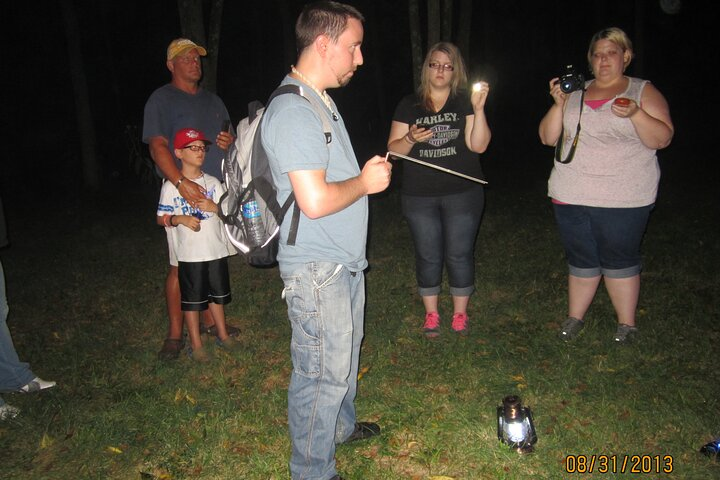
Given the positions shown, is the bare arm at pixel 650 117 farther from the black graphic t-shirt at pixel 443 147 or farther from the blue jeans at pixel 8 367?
the blue jeans at pixel 8 367

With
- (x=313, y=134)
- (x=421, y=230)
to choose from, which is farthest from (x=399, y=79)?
(x=313, y=134)

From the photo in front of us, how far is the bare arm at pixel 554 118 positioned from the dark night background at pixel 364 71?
7556 millimetres

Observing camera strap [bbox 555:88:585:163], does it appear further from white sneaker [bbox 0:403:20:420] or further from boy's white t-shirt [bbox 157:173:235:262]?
white sneaker [bbox 0:403:20:420]

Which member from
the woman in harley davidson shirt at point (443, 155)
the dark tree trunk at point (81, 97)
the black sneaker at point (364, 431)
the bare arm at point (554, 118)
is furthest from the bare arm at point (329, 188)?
the dark tree trunk at point (81, 97)

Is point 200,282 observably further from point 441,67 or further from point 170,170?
point 441,67

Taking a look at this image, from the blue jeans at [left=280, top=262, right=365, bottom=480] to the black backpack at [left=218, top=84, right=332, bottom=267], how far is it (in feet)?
0.50

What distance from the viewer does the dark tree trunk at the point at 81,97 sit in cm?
1200

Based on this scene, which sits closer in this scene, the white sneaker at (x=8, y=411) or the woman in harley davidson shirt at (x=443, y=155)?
the white sneaker at (x=8, y=411)

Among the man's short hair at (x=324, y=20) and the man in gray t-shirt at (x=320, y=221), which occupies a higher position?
the man's short hair at (x=324, y=20)

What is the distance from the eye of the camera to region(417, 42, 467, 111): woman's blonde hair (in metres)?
3.82
